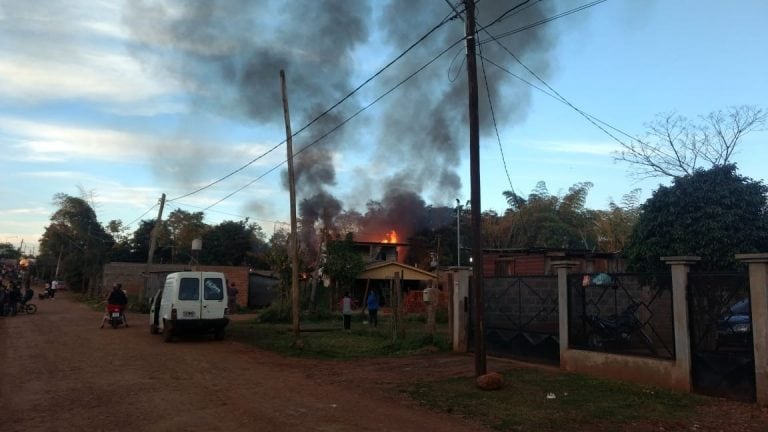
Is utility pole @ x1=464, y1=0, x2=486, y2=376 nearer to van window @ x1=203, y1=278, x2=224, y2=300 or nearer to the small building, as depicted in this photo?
van window @ x1=203, y1=278, x2=224, y2=300

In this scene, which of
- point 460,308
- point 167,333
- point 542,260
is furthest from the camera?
point 542,260

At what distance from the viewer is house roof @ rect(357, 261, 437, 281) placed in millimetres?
35737

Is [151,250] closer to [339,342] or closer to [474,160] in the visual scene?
[339,342]

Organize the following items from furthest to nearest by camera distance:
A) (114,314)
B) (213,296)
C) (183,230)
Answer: (183,230) < (114,314) < (213,296)

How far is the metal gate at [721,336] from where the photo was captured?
8445 millimetres

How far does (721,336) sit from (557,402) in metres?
2.90

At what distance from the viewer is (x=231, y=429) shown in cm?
666

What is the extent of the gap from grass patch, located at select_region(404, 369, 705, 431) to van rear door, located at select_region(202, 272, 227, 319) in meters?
8.47

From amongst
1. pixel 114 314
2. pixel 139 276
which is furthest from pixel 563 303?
pixel 139 276

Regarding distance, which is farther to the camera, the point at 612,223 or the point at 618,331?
the point at 612,223

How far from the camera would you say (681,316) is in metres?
9.19

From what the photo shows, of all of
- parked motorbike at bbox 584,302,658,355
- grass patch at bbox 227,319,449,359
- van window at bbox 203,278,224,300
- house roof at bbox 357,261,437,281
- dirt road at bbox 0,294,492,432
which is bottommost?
dirt road at bbox 0,294,492,432

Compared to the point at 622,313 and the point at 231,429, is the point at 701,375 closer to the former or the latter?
the point at 622,313

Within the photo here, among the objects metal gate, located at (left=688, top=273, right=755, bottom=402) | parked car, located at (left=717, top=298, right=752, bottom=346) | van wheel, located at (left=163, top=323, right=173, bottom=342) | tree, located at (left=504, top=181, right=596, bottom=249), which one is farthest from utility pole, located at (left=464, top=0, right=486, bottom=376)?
tree, located at (left=504, top=181, right=596, bottom=249)
